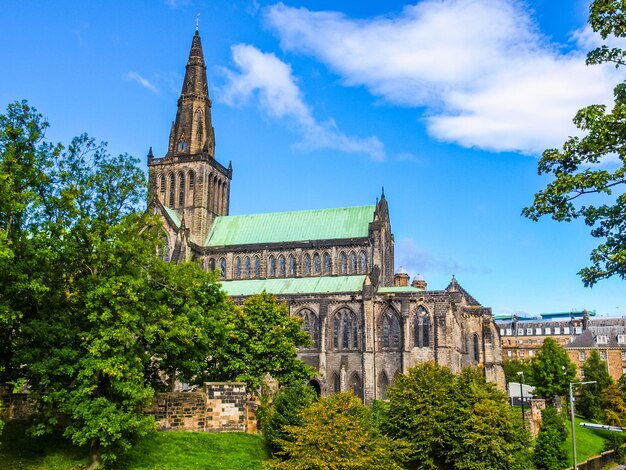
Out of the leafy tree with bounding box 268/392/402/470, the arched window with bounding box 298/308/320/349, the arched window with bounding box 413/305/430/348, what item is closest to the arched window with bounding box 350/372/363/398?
the arched window with bounding box 298/308/320/349

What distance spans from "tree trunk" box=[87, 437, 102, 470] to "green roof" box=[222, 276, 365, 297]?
43.3 m

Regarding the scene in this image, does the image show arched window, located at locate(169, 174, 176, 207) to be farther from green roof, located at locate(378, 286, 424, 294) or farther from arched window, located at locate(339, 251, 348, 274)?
green roof, located at locate(378, 286, 424, 294)

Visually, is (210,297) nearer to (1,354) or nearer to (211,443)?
(211,443)

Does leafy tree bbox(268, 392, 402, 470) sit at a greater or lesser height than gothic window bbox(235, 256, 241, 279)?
lesser

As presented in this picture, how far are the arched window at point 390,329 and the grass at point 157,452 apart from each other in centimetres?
3506

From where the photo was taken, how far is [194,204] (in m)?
78.9

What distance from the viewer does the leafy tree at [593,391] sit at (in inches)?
2862

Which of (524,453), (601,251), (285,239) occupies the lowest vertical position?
(524,453)

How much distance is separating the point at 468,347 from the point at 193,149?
123 feet

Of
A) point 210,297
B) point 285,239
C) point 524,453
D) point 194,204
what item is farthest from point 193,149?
point 524,453

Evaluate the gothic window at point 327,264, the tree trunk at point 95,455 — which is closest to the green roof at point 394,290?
the gothic window at point 327,264

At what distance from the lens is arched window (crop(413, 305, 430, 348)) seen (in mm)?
64750

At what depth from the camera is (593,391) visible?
7600 cm

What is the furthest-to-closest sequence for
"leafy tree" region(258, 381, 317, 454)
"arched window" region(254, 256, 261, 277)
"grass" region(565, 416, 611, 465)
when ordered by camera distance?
"arched window" region(254, 256, 261, 277)
"grass" region(565, 416, 611, 465)
"leafy tree" region(258, 381, 317, 454)
